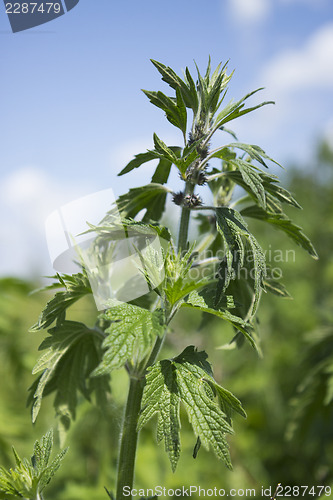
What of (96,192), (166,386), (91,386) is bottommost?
(91,386)

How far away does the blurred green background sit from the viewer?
238 cm

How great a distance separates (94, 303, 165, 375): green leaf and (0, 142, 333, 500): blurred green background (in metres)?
0.49

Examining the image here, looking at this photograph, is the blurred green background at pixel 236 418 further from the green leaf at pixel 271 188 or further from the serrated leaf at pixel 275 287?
the green leaf at pixel 271 188

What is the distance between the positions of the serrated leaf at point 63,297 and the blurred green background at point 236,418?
389mm

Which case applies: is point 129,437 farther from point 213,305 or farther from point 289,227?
point 289,227

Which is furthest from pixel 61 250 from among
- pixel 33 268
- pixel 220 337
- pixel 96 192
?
pixel 33 268

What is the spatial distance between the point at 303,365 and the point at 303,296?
19.5ft

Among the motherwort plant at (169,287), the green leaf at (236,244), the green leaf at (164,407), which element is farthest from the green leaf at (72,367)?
the green leaf at (236,244)

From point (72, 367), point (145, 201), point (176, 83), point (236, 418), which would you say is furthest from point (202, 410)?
point (236, 418)

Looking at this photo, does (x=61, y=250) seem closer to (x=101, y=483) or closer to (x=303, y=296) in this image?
(x=101, y=483)

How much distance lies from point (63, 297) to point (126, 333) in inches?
11.9

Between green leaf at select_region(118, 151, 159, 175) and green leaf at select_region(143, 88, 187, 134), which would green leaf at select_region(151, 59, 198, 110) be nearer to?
green leaf at select_region(143, 88, 187, 134)

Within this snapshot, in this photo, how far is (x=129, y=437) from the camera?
1129 mm

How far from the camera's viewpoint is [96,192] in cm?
122
